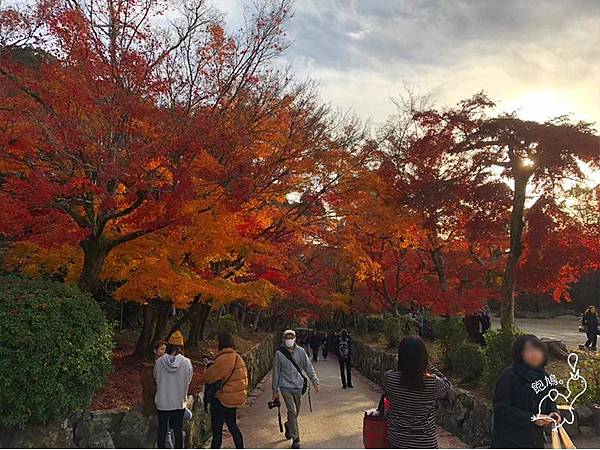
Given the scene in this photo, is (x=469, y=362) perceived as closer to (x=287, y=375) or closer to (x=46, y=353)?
(x=287, y=375)

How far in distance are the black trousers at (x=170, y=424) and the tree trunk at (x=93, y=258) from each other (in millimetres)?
2764

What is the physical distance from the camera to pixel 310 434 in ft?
30.0

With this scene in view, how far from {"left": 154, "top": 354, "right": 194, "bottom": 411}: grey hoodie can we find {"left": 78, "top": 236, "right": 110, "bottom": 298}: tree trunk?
98.5 inches

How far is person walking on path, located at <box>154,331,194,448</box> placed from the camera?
6.27m

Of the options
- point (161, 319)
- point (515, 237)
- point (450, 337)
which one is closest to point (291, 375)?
point (450, 337)

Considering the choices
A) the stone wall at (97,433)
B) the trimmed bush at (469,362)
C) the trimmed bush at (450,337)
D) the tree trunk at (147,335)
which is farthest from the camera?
the tree trunk at (147,335)

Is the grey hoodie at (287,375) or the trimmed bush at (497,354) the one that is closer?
the grey hoodie at (287,375)

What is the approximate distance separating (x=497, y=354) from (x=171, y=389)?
5.75 metres

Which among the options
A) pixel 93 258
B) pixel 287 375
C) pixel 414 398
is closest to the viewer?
pixel 414 398

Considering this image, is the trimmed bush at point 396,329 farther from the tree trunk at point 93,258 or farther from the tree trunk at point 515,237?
the tree trunk at point 93,258

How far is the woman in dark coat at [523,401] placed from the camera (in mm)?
3883

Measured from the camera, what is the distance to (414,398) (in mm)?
4074

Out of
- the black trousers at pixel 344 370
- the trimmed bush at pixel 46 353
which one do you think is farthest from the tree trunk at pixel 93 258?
the black trousers at pixel 344 370

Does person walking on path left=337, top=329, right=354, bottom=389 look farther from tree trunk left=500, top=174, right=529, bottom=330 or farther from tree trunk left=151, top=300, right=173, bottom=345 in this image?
tree trunk left=151, top=300, right=173, bottom=345
